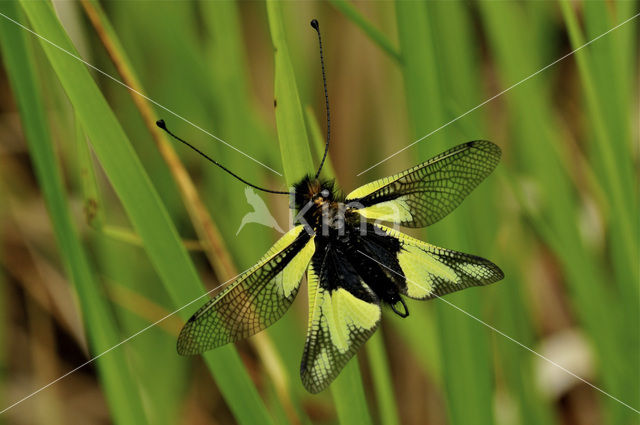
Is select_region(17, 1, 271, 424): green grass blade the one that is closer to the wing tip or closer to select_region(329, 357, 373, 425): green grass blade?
select_region(329, 357, 373, 425): green grass blade

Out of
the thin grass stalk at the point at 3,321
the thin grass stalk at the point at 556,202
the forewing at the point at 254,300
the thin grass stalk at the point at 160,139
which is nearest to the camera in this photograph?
the forewing at the point at 254,300

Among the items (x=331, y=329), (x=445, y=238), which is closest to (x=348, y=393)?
(x=331, y=329)

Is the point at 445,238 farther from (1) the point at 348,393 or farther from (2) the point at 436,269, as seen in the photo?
(1) the point at 348,393

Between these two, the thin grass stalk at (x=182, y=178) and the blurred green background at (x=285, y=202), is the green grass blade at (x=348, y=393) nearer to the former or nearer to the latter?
the blurred green background at (x=285, y=202)

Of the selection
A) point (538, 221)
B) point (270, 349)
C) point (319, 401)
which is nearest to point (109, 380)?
point (270, 349)

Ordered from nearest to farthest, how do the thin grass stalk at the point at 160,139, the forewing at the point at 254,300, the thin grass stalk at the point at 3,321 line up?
the forewing at the point at 254,300 → the thin grass stalk at the point at 160,139 → the thin grass stalk at the point at 3,321

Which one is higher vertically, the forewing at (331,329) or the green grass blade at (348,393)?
the forewing at (331,329)

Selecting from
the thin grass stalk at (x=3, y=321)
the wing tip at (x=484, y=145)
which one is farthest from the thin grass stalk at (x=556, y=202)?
the thin grass stalk at (x=3, y=321)
